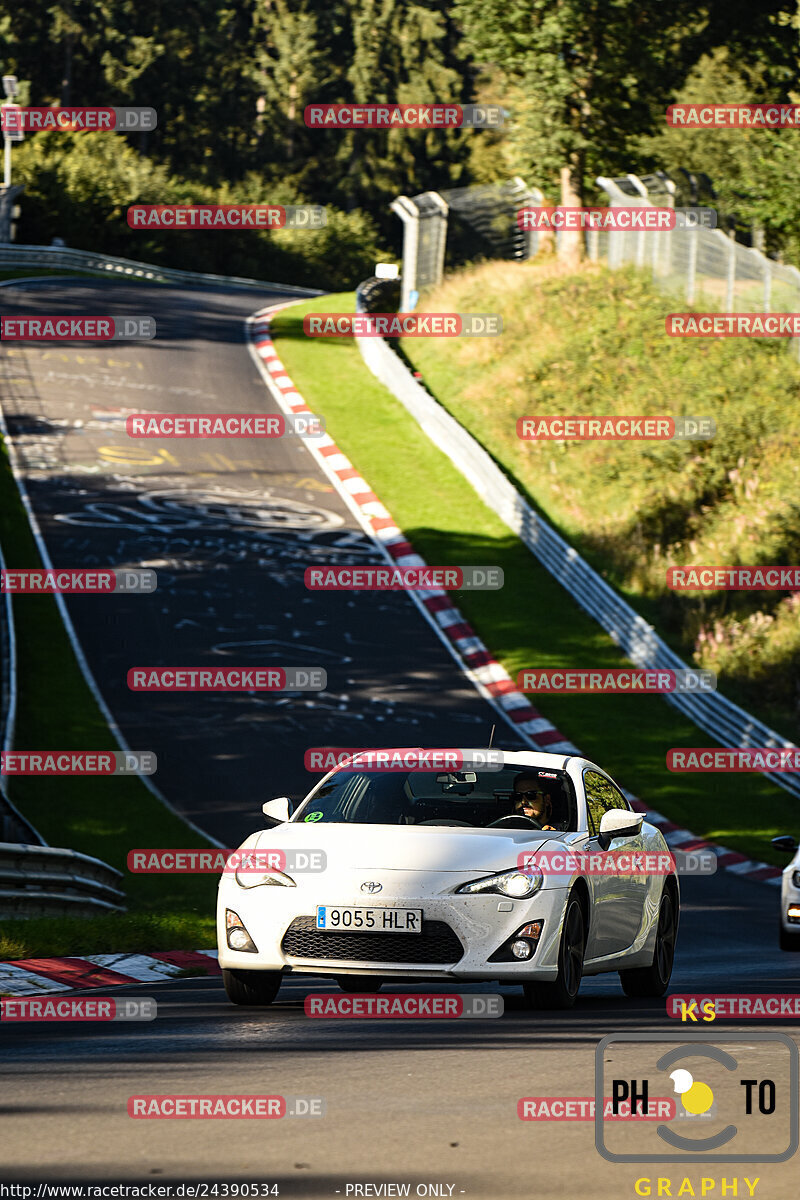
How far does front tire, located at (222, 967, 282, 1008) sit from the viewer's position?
916 centimetres

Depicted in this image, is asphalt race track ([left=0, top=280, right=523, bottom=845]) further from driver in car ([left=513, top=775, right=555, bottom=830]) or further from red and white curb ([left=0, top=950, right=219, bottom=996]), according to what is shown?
driver in car ([left=513, top=775, right=555, bottom=830])

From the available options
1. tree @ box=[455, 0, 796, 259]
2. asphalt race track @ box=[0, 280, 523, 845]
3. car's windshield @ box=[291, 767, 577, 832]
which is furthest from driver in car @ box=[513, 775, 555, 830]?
tree @ box=[455, 0, 796, 259]

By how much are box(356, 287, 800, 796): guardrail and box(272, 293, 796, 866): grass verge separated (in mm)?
183

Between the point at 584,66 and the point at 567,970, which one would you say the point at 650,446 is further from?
the point at 567,970

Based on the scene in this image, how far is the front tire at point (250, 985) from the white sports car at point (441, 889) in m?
0.01

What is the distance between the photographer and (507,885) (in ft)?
28.6

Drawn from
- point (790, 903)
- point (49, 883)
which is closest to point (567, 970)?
point (790, 903)

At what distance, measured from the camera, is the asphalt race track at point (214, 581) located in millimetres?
22234

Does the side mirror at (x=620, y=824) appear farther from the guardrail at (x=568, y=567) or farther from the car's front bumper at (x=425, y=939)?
the guardrail at (x=568, y=567)

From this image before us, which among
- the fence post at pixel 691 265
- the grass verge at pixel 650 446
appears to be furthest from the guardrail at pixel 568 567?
the fence post at pixel 691 265

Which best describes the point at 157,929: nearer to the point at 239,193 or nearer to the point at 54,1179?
the point at 54,1179

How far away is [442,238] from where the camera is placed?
4772 cm

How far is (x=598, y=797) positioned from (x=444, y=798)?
1098 millimetres

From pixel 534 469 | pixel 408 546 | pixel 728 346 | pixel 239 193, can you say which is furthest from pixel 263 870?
pixel 239 193
